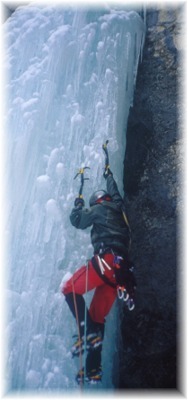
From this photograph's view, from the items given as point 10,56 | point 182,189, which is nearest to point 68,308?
point 182,189

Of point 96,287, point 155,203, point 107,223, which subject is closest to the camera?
point 96,287

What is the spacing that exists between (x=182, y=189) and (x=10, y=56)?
72.4 inches

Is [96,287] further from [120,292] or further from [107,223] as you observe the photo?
[107,223]

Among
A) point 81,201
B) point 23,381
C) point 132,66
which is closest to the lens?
point 23,381

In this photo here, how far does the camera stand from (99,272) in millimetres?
2965

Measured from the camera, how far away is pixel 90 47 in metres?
3.28

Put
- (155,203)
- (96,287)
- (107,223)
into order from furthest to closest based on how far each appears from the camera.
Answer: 1. (155,203)
2. (107,223)
3. (96,287)

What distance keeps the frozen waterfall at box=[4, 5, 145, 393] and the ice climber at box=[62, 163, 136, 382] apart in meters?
0.07

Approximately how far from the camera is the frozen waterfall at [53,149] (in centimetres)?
272

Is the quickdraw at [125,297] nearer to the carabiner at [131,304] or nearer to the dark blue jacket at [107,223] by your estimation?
the carabiner at [131,304]

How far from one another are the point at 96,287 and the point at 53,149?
3.80 ft

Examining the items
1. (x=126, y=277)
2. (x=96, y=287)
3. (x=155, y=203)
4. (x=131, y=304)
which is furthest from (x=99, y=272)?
(x=155, y=203)

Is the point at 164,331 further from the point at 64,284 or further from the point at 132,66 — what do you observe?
the point at 132,66

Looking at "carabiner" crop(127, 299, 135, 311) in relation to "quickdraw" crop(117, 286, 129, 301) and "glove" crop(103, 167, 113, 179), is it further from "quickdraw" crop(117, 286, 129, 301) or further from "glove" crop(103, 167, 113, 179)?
"glove" crop(103, 167, 113, 179)
